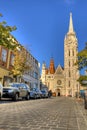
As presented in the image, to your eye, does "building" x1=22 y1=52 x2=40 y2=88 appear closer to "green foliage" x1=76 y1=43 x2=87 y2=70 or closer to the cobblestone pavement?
"green foliage" x1=76 y1=43 x2=87 y2=70

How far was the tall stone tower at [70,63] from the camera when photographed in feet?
468

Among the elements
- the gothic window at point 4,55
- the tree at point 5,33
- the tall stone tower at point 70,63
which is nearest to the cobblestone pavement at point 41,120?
the tree at point 5,33

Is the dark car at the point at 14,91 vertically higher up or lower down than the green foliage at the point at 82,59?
lower down

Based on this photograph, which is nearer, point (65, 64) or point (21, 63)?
point (21, 63)

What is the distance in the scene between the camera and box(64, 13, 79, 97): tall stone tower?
468 feet

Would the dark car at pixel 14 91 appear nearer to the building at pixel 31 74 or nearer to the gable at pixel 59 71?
the building at pixel 31 74

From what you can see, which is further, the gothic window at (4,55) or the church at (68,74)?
the church at (68,74)

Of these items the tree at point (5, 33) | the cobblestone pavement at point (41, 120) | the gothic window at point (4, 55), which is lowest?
the cobblestone pavement at point (41, 120)

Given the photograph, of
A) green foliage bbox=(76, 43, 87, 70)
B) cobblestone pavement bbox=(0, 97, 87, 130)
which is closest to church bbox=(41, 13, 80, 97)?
green foliage bbox=(76, 43, 87, 70)

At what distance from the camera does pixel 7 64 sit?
4712cm

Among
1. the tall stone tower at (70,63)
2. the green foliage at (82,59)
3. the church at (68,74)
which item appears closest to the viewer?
the green foliage at (82,59)

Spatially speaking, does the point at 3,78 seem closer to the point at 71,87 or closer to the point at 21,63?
the point at 21,63

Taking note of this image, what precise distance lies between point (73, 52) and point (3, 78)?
105879 mm

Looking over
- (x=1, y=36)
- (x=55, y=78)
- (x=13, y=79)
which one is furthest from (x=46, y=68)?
(x=1, y=36)
